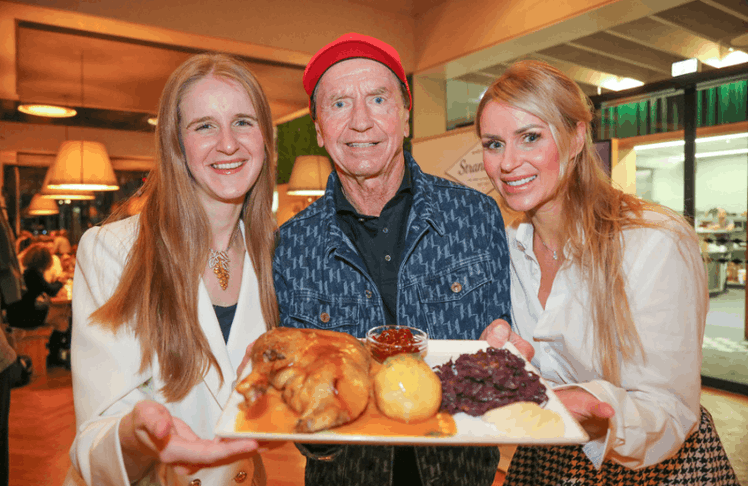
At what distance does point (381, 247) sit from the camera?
2.56m

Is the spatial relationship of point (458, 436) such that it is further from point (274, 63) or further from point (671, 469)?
point (274, 63)

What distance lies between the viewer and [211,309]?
215 centimetres

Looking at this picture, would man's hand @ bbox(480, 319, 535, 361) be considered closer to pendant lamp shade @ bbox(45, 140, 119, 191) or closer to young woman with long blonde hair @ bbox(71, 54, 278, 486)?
young woman with long blonde hair @ bbox(71, 54, 278, 486)

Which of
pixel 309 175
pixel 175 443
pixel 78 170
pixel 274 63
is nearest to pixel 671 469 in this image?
pixel 175 443

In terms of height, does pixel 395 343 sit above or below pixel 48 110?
below

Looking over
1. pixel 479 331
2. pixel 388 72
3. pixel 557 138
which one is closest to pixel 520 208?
pixel 557 138

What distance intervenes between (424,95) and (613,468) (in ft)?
26.7

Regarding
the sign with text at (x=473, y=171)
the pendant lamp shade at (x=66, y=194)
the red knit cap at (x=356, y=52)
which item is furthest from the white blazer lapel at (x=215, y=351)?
the pendant lamp shade at (x=66, y=194)

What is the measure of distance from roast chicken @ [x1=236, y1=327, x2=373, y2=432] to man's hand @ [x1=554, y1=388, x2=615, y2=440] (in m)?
0.72

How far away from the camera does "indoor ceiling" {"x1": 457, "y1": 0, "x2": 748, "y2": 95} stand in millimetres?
6570

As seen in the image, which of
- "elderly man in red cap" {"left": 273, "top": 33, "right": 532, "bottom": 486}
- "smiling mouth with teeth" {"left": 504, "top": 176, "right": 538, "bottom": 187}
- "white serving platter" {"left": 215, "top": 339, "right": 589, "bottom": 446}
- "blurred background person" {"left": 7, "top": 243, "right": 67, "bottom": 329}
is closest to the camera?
"white serving platter" {"left": 215, "top": 339, "right": 589, "bottom": 446}

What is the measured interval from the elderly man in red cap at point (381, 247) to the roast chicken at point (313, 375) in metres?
0.63

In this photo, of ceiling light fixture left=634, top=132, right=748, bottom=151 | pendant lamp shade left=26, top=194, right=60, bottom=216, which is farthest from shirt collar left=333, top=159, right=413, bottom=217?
pendant lamp shade left=26, top=194, right=60, bottom=216

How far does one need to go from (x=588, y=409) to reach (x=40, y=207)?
8481 mm
